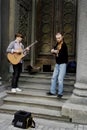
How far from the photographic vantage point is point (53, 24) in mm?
10594

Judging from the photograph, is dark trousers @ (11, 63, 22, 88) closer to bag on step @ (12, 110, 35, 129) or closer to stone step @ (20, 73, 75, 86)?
stone step @ (20, 73, 75, 86)

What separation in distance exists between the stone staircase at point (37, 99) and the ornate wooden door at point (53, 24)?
1706 millimetres

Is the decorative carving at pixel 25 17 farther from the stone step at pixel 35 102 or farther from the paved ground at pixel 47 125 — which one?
the paved ground at pixel 47 125

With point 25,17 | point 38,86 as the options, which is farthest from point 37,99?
point 25,17

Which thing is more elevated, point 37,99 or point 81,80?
point 81,80

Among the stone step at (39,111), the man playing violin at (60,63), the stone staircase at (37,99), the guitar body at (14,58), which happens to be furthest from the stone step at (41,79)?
the stone step at (39,111)

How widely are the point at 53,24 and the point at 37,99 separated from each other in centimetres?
354

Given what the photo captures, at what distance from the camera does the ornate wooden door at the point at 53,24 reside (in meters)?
10.4

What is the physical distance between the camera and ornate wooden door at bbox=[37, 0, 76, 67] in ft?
34.2

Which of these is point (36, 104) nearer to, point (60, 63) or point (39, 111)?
point (39, 111)

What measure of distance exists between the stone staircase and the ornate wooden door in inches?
67.2

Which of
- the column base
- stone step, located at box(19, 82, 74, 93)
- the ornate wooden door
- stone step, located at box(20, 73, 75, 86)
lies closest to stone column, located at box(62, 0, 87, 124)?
the column base

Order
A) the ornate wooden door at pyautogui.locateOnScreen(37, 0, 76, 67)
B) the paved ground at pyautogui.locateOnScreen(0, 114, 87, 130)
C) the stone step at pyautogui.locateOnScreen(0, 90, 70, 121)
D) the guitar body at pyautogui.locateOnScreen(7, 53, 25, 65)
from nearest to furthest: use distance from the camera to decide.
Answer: the paved ground at pyautogui.locateOnScreen(0, 114, 87, 130) → the stone step at pyautogui.locateOnScreen(0, 90, 70, 121) → the guitar body at pyautogui.locateOnScreen(7, 53, 25, 65) → the ornate wooden door at pyautogui.locateOnScreen(37, 0, 76, 67)

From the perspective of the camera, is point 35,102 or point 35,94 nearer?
point 35,102
